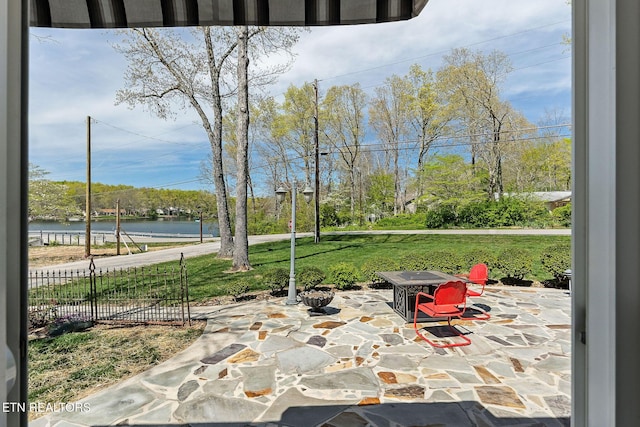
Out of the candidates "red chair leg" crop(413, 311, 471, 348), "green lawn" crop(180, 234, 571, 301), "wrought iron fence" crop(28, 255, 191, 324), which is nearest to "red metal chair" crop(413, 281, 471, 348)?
"red chair leg" crop(413, 311, 471, 348)

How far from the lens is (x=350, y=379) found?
319cm

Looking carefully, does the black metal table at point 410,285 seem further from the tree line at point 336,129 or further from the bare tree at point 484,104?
the bare tree at point 484,104

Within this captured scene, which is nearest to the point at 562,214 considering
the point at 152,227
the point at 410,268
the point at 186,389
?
the point at 410,268

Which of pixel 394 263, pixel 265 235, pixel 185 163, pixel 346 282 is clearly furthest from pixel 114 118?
pixel 394 263

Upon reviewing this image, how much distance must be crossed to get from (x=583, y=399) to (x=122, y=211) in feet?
34.5

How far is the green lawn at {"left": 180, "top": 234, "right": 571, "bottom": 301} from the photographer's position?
7.82m

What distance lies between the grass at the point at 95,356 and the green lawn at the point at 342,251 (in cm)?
235

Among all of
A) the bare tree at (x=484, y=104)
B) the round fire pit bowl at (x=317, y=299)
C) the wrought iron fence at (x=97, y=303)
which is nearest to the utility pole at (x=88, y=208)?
the wrought iron fence at (x=97, y=303)

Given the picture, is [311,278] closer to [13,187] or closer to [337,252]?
[337,252]

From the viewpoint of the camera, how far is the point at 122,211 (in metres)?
9.17

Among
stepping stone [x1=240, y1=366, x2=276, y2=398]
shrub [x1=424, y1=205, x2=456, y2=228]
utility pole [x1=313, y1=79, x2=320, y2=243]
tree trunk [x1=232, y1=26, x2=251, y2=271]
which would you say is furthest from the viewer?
utility pole [x1=313, y1=79, x2=320, y2=243]

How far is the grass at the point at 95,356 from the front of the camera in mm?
3232

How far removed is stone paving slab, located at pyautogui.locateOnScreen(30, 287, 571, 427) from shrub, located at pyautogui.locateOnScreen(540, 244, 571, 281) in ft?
8.36

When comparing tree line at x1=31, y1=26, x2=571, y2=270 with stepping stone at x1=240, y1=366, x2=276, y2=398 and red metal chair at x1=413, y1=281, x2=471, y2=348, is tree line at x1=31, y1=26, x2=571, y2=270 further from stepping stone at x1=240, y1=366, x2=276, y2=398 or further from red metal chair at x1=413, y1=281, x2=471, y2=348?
red metal chair at x1=413, y1=281, x2=471, y2=348
